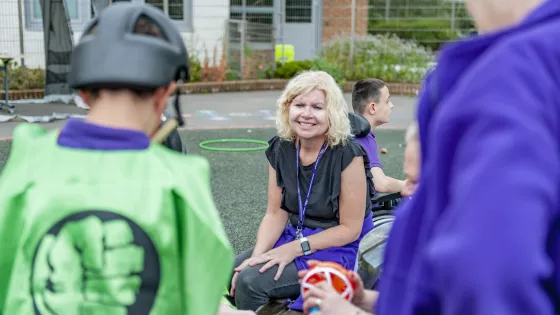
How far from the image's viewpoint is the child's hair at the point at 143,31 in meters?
1.67

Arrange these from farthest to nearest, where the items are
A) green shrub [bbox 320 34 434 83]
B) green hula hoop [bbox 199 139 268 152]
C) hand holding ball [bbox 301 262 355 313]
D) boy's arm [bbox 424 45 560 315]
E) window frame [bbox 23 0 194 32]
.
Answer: green shrub [bbox 320 34 434 83] < window frame [bbox 23 0 194 32] < green hula hoop [bbox 199 139 268 152] < hand holding ball [bbox 301 262 355 313] < boy's arm [bbox 424 45 560 315]

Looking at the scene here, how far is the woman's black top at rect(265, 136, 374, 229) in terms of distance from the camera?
3.81m

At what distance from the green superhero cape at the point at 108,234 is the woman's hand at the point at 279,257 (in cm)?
208

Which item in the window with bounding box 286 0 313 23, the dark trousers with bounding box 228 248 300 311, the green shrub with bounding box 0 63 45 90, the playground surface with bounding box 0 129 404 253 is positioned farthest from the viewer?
the window with bounding box 286 0 313 23

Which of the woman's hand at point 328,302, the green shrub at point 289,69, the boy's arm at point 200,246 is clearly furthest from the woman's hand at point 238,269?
the green shrub at point 289,69

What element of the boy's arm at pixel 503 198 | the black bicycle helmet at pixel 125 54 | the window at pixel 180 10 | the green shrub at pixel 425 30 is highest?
the window at pixel 180 10

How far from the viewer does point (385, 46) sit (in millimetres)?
17484

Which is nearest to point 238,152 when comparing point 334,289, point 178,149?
point 178,149

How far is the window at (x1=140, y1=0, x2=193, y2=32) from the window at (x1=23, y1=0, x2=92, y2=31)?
198 centimetres

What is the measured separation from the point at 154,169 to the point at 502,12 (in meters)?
0.84

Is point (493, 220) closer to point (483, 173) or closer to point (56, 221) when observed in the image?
point (483, 173)

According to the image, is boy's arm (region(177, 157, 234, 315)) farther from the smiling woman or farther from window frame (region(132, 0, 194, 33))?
window frame (region(132, 0, 194, 33))

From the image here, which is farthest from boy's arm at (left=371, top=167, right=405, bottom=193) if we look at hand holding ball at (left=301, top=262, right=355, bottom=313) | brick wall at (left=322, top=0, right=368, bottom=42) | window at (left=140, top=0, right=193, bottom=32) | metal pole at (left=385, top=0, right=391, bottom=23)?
metal pole at (left=385, top=0, right=391, bottom=23)

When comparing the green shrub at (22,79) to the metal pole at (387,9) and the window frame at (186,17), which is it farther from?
the metal pole at (387,9)
